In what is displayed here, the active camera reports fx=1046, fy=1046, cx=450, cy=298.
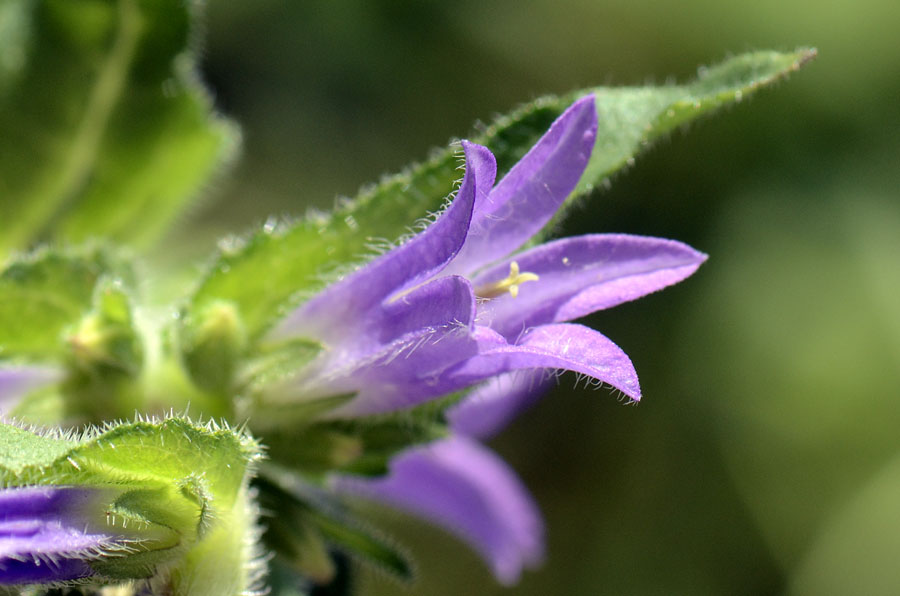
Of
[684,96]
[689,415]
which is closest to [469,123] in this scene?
[689,415]

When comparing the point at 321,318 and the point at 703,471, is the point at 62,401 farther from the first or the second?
the point at 703,471

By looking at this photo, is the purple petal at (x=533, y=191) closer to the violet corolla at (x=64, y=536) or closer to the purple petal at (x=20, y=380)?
the violet corolla at (x=64, y=536)

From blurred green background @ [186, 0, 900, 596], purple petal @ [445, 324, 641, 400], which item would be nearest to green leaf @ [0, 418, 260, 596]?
purple petal @ [445, 324, 641, 400]

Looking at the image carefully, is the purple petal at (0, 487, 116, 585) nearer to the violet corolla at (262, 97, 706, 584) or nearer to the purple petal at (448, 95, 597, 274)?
the violet corolla at (262, 97, 706, 584)

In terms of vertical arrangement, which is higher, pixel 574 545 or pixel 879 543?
pixel 574 545

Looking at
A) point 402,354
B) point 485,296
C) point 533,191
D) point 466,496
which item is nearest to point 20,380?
point 402,354

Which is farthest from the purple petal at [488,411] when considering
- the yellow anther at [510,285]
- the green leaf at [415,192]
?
the yellow anther at [510,285]
